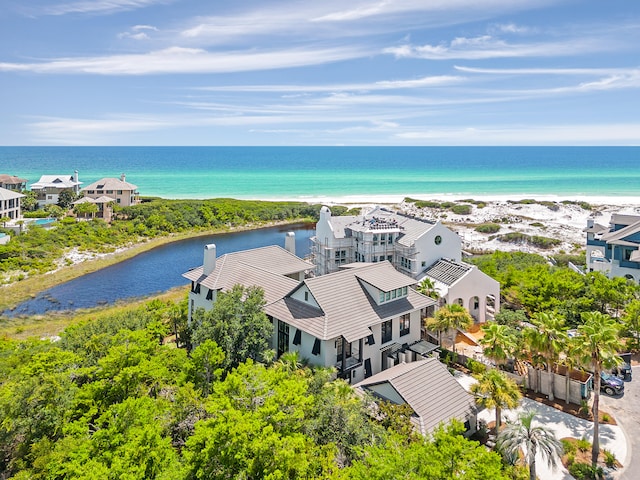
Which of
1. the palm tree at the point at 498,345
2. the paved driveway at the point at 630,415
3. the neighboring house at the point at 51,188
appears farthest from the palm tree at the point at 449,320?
the neighboring house at the point at 51,188

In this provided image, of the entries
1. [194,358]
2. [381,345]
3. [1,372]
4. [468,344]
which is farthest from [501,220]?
[1,372]

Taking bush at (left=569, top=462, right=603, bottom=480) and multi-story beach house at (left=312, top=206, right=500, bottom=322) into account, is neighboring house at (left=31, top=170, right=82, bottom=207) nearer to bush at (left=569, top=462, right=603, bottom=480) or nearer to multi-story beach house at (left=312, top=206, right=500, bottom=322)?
multi-story beach house at (left=312, top=206, right=500, bottom=322)

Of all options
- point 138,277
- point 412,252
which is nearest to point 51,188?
point 138,277

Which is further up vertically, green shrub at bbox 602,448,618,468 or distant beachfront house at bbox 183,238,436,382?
distant beachfront house at bbox 183,238,436,382

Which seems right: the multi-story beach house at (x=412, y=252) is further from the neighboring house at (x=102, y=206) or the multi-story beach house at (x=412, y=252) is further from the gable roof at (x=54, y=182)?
the gable roof at (x=54, y=182)

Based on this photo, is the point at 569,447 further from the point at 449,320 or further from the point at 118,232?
the point at 118,232

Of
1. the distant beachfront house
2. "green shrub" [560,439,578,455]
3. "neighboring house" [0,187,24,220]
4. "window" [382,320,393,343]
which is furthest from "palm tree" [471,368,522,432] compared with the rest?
"neighboring house" [0,187,24,220]
